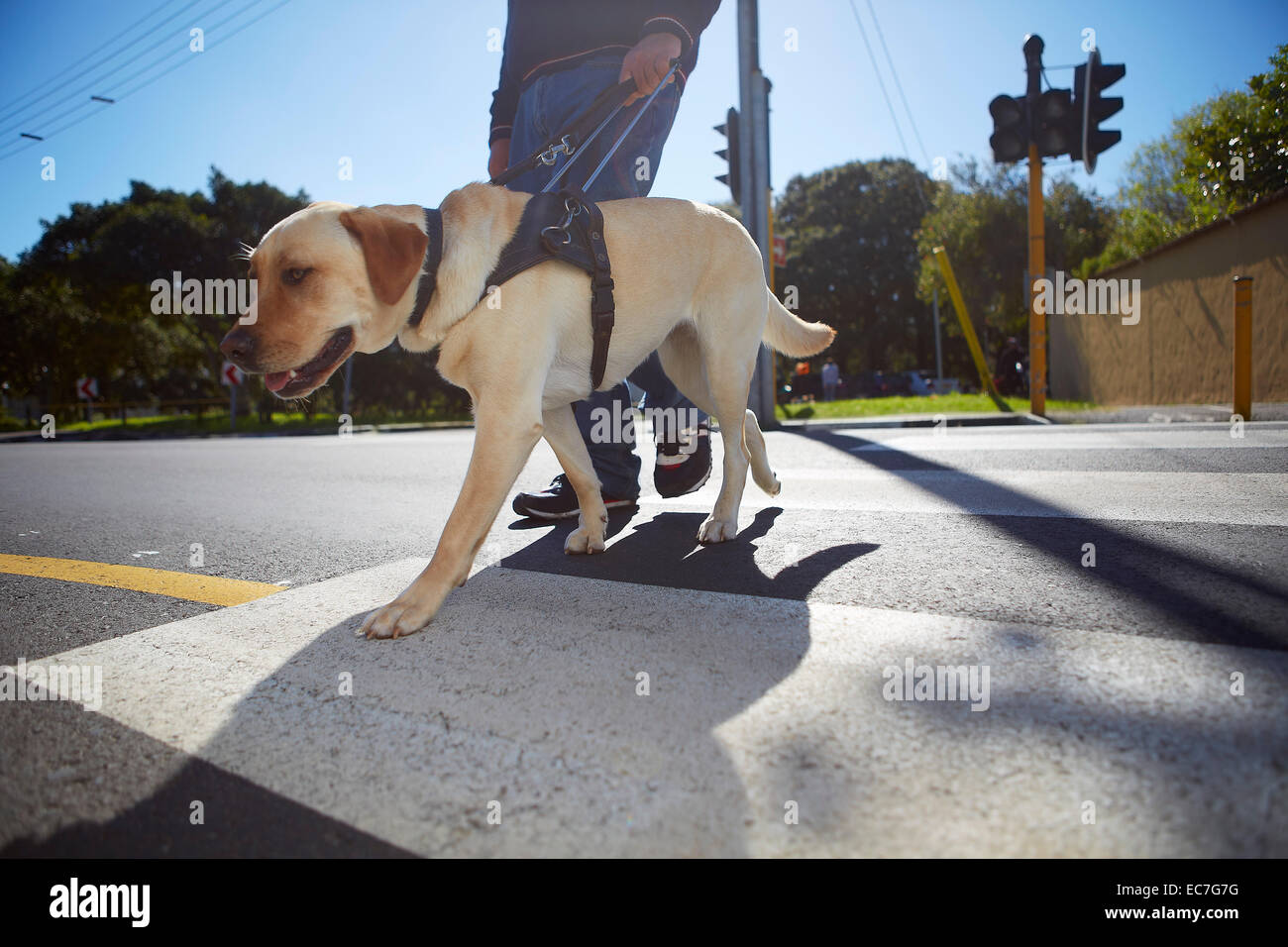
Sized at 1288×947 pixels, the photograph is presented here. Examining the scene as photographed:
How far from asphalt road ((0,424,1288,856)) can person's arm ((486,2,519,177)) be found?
7.22 feet

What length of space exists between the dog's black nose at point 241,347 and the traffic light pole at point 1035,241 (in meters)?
8.77

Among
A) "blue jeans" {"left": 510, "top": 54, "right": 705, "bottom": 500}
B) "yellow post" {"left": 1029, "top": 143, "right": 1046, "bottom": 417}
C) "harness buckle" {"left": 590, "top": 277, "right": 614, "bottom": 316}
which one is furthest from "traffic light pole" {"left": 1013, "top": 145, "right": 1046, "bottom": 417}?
"harness buckle" {"left": 590, "top": 277, "right": 614, "bottom": 316}

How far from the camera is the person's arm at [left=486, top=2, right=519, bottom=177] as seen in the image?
364 centimetres

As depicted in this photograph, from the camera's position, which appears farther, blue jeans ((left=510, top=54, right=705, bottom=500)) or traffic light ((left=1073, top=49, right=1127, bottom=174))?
traffic light ((left=1073, top=49, right=1127, bottom=174))

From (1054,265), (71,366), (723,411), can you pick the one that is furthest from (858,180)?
(723,411)

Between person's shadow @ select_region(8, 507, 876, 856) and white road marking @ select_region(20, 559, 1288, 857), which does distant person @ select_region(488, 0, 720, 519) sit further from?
white road marking @ select_region(20, 559, 1288, 857)

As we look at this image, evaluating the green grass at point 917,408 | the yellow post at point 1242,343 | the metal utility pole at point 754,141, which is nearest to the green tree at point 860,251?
the green grass at point 917,408

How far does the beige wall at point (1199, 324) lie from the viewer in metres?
8.53

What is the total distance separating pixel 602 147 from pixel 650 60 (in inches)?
15.3

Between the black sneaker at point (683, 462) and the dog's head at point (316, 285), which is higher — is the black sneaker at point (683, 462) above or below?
below

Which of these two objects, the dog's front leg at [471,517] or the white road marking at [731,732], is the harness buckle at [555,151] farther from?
the white road marking at [731,732]

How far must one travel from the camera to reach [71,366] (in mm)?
32094
